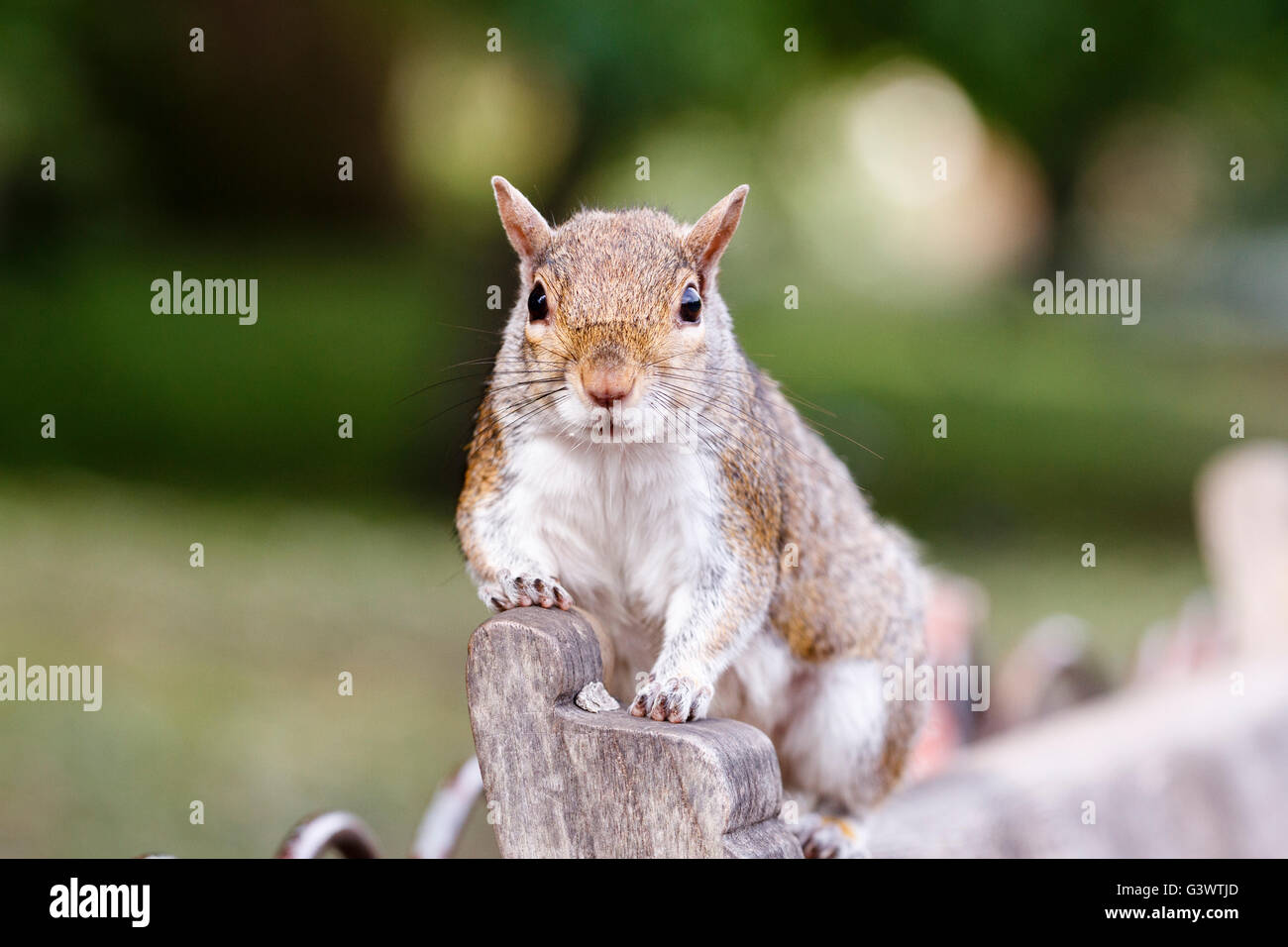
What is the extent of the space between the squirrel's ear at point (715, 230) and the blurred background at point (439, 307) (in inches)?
51.7

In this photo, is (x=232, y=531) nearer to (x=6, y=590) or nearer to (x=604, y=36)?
(x=6, y=590)

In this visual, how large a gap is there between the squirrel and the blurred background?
99 centimetres

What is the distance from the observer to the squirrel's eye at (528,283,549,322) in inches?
45.7

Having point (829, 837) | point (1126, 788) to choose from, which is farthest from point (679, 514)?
point (1126, 788)

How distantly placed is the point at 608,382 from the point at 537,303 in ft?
0.45

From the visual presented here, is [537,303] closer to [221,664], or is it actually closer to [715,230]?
[715,230]

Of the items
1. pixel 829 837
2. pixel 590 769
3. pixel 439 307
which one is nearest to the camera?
pixel 590 769

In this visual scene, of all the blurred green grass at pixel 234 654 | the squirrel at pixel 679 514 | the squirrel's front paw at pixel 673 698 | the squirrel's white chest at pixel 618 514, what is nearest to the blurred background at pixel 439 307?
the blurred green grass at pixel 234 654

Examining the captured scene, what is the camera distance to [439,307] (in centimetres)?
489

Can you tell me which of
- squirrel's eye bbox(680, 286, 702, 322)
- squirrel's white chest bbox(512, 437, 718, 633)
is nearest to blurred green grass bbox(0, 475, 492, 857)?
squirrel's white chest bbox(512, 437, 718, 633)

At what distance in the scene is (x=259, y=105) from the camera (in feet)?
15.7

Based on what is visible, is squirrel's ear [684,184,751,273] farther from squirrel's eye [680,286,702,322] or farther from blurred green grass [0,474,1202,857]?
blurred green grass [0,474,1202,857]

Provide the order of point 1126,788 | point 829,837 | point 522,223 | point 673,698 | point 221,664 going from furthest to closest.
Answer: point 221,664 < point 1126,788 < point 829,837 < point 522,223 < point 673,698
